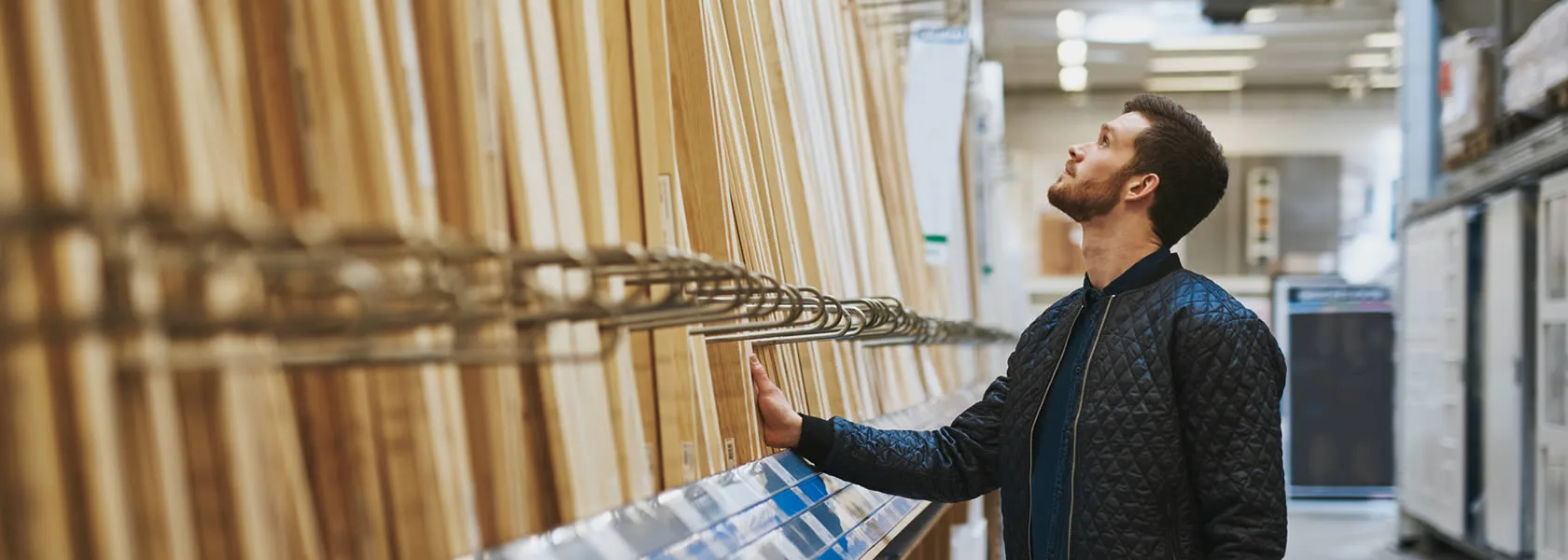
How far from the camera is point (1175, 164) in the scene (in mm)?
1941

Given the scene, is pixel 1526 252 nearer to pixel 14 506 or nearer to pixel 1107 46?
pixel 14 506

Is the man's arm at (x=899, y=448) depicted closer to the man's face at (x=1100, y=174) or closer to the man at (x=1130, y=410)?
the man at (x=1130, y=410)

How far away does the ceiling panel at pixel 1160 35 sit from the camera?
1143 cm

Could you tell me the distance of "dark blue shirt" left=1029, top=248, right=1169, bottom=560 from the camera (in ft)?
6.15

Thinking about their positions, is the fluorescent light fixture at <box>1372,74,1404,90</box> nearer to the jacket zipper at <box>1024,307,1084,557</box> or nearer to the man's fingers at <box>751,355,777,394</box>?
the jacket zipper at <box>1024,307,1084,557</box>

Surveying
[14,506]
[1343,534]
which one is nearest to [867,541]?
[14,506]

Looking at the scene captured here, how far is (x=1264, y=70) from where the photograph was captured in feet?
45.7

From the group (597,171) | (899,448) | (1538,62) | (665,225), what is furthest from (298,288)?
(1538,62)

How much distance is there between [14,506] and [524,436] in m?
0.49

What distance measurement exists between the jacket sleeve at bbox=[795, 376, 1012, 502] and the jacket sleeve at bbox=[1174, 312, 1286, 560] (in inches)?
15.2

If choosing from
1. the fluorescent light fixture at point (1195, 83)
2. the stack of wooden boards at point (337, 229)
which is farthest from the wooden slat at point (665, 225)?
the fluorescent light fixture at point (1195, 83)

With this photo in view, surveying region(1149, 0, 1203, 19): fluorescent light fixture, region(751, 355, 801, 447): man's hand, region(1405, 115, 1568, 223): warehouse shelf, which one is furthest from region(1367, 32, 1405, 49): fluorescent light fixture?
region(751, 355, 801, 447): man's hand

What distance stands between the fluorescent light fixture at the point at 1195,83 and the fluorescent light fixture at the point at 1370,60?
3.98 feet

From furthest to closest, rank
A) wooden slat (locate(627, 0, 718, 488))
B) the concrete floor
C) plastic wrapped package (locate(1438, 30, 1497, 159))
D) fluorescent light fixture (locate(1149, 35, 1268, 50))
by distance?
fluorescent light fixture (locate(1149, 35, 1268, 50)) < the concrete floor < plastic wrapped package (locate(1438, 30, 1497, 159)) < wooden slat (locate(627, 0, 718, 488))
